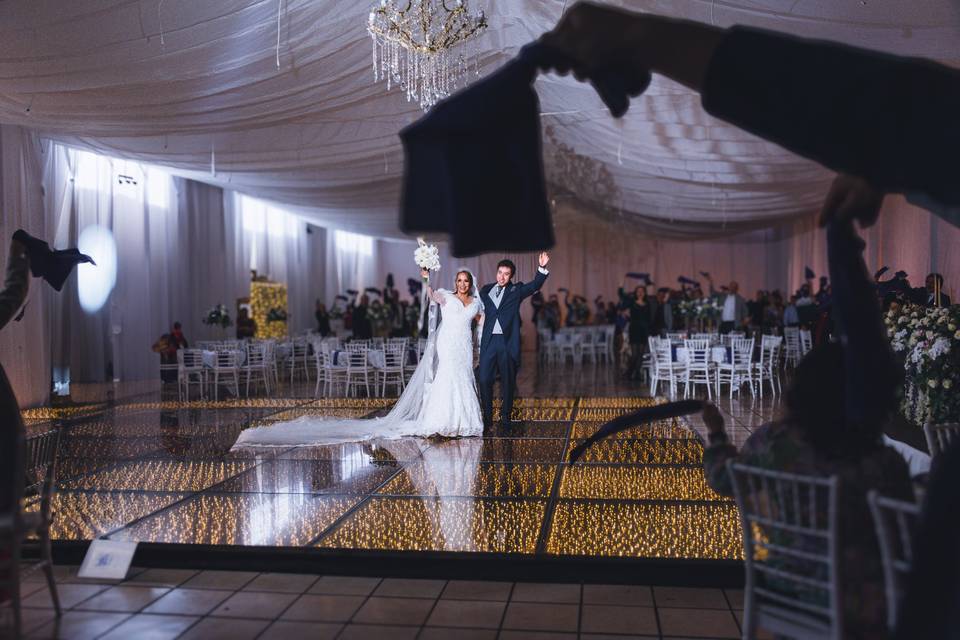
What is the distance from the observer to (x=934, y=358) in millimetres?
5531

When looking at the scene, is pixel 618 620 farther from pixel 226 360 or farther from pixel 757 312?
pixel 757 312

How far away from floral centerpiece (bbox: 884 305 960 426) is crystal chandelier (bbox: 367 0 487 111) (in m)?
4.40

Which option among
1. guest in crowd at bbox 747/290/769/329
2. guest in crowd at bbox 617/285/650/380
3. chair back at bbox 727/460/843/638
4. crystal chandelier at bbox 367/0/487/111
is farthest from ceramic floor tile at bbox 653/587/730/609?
guest in crowd at bbox 747/290/769/329

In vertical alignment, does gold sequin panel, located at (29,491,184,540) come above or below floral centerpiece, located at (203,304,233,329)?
below

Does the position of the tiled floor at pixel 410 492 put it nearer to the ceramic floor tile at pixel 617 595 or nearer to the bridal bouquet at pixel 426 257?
the ceramic floor tile at pixel 617 595

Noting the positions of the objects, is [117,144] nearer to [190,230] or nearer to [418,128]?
[190,230]

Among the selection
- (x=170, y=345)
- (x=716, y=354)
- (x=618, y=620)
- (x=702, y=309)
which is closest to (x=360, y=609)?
(x=618, y=620)

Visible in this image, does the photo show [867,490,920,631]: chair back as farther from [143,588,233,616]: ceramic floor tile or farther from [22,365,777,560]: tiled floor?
[143,588,233,616]: ceramic floor tile

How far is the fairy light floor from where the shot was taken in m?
4.30

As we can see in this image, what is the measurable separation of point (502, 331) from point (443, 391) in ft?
3.07

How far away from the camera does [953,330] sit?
5.44m

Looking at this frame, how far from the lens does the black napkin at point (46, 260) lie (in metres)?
3.76

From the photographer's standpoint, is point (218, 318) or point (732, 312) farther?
point (218, 318)

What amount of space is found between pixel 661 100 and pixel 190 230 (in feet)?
37.1
